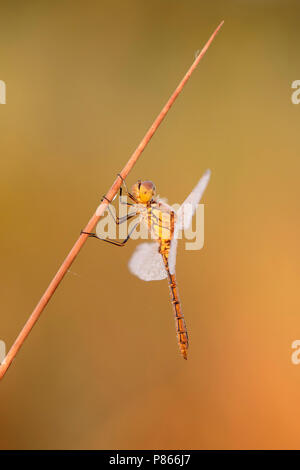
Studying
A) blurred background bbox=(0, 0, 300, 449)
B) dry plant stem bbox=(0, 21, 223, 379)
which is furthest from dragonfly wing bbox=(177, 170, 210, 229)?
blurred background bbox=(0, 0, 300, 449)

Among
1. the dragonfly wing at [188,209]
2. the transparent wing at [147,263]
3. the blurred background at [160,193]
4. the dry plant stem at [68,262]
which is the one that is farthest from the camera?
the blurred background at [160,193]

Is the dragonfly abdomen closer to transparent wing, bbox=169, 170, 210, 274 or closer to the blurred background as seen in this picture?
transparent wing, bbox=169, 170, 210, 274

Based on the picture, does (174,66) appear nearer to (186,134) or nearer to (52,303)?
(186,134)

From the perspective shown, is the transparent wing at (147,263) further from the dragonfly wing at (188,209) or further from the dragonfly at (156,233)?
the dragonfly wing at (188,209)

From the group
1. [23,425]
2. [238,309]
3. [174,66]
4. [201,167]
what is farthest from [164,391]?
[174,66]

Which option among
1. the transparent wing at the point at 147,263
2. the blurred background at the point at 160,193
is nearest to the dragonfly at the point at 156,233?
the transparent wing at the point at 147,263

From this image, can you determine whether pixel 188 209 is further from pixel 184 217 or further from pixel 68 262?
pixel 68 262

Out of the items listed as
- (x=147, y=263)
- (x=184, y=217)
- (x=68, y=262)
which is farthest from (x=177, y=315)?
(x=68, y=262)
